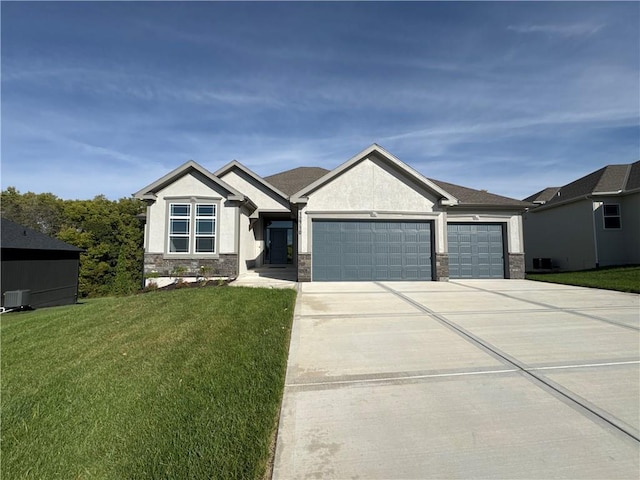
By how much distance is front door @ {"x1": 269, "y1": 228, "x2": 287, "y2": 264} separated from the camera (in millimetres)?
18781

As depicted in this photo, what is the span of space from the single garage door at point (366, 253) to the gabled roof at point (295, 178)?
5921 mm

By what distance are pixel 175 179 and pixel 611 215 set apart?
22.3 m

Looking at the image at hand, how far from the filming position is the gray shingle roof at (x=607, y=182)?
1645 centimetres

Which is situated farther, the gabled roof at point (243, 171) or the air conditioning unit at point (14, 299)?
the gabled roof at point (243, 171)

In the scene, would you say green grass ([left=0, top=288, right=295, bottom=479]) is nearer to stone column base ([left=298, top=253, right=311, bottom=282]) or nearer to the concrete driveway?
the concrete driveway

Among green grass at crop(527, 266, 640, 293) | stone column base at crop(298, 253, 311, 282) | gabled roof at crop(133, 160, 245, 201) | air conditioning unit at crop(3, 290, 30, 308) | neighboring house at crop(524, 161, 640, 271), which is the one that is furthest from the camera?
neighboring house at crop(524, 161, 640, 271)

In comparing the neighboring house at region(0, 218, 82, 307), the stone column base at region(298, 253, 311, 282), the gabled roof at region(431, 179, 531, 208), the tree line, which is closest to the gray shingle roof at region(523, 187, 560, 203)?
the gabled roof at region(431, 179, 531, 208)

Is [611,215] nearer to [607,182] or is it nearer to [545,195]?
[607,182]

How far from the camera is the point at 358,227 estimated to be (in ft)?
40.8

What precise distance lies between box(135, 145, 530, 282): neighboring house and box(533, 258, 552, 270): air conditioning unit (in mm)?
7816

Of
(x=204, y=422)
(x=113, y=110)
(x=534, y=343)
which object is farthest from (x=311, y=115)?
(x=204, y=422)

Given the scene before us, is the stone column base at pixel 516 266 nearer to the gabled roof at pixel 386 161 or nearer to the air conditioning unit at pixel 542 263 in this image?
the gabled roof at pixel 386 161

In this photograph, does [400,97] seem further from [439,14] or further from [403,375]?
[403,375]

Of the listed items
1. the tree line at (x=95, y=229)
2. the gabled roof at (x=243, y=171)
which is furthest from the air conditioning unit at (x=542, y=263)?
the tree line at (x=95, y=229)
